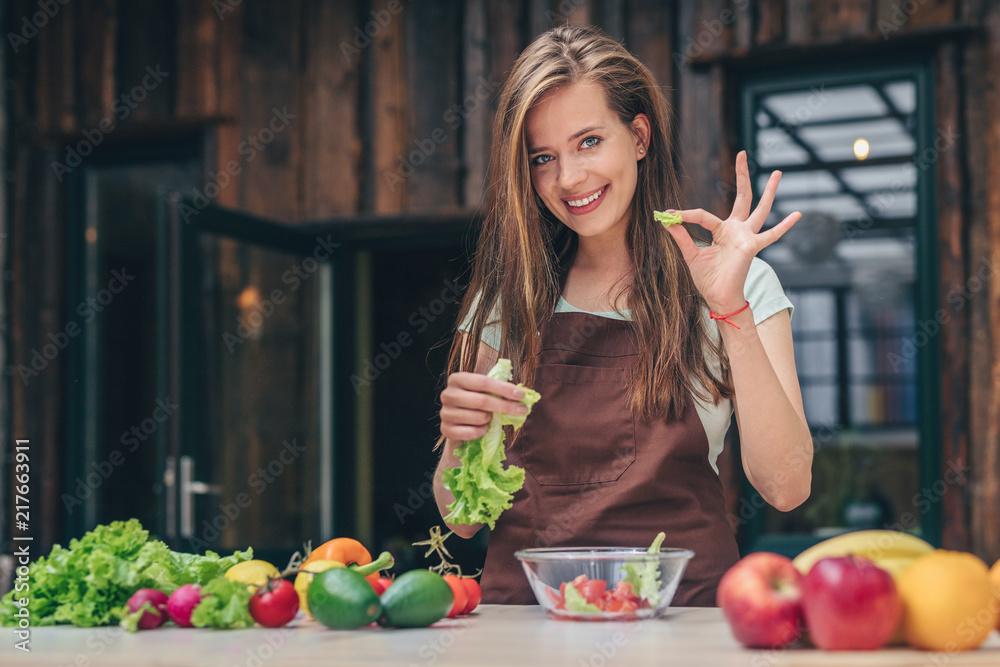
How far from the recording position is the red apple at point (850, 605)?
43.6 inches

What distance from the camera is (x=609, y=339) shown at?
2.09 metres

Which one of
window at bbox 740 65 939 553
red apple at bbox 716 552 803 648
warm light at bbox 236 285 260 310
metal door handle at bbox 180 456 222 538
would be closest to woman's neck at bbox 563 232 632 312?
red apple at bbox 716 552 803 648

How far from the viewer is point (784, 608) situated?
1.15 m

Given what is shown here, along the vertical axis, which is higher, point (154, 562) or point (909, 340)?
point (909, 340)

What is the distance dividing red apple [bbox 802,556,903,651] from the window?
339 centimetres

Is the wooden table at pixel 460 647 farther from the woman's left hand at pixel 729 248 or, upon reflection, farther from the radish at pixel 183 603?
the woman's left hand at pixel 729 248

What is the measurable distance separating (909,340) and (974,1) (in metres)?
1.45

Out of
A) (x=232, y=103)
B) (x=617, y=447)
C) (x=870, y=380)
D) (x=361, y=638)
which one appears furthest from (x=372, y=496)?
(x=361, y=638)

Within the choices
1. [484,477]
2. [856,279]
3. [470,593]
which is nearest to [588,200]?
[484,477]

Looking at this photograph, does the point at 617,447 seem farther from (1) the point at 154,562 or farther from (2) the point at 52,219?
(2) the point at 52,219

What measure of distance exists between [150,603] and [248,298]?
364 cm

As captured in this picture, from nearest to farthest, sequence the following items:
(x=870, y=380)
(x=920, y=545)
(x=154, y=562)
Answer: (x=920, y=545) < (x=154, y=562) < (x=870, y=380)

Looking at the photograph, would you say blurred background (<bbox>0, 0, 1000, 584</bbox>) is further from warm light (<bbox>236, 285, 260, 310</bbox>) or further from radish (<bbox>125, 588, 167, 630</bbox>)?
radish (<bbox>125, 588, 167, 630</bbox>)

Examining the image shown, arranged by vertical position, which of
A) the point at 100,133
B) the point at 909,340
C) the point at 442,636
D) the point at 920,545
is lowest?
the point at 442,636
